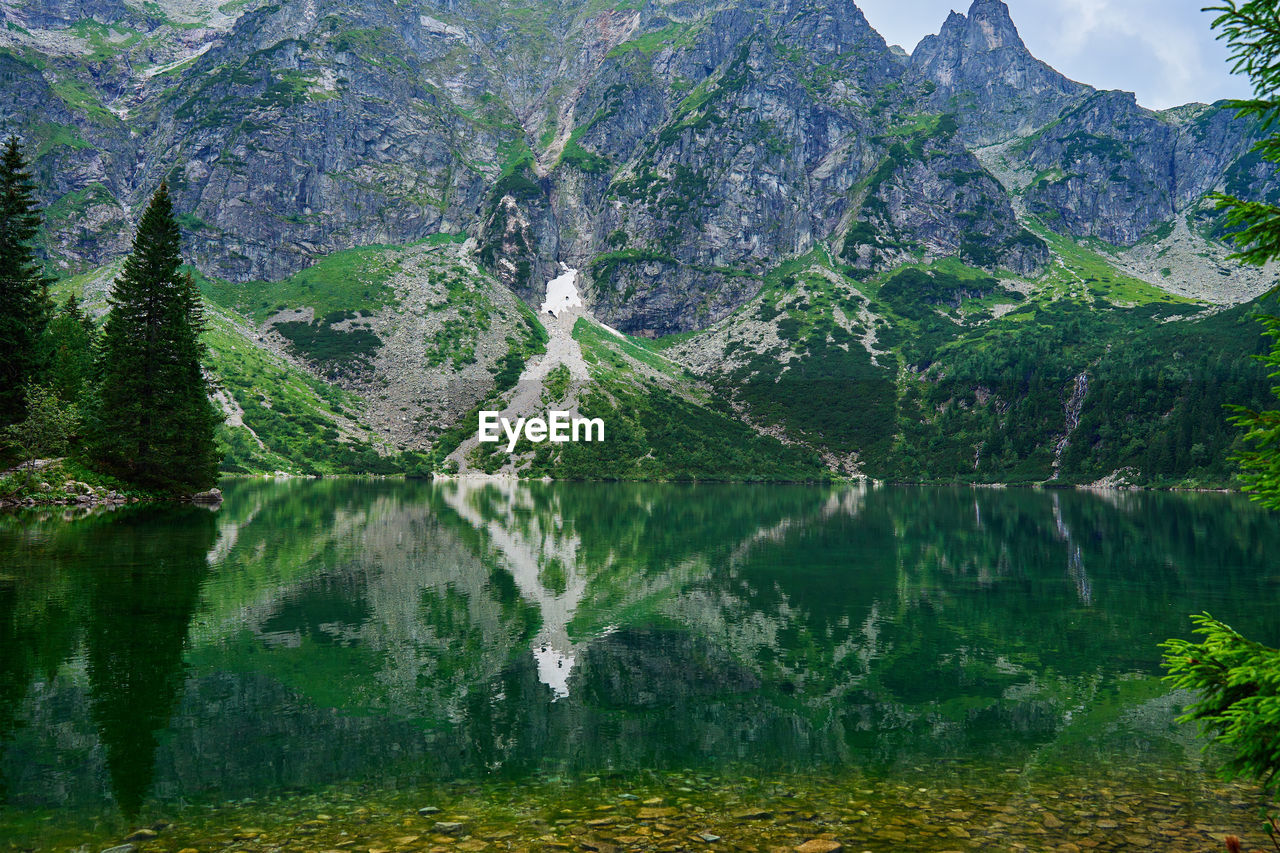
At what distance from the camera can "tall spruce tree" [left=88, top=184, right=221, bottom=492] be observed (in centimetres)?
7106

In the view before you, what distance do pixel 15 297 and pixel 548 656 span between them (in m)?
69.4

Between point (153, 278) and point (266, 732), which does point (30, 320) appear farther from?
point (266, 732)

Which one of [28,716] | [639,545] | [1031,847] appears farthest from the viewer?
[639,545]

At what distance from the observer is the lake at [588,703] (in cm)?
1326

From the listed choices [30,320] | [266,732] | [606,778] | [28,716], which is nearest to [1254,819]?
[606,778]

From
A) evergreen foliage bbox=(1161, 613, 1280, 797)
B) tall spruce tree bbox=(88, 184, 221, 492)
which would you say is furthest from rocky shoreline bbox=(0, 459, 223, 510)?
evergreen foliage bbox=(1161, 613, 1280, 797)

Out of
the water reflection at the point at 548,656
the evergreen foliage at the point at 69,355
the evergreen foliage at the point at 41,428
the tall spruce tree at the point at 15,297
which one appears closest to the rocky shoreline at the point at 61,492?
the evergreen foliage at the point at 41,428

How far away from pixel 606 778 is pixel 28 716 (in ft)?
48.4

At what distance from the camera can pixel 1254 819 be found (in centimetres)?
1353

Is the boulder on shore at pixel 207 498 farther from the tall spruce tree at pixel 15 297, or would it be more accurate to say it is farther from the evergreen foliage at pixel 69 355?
the tall spruce tree at pixel 15 297

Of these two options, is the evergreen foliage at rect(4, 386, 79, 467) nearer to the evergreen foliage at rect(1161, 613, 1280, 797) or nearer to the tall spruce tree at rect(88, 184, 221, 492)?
the tall spruce tree at rect(88, 184, 221, 492)

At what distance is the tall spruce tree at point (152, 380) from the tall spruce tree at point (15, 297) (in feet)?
20.6

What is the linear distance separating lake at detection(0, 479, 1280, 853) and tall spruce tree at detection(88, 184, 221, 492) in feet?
88.0

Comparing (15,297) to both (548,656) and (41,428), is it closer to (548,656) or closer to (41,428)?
(41,428)
